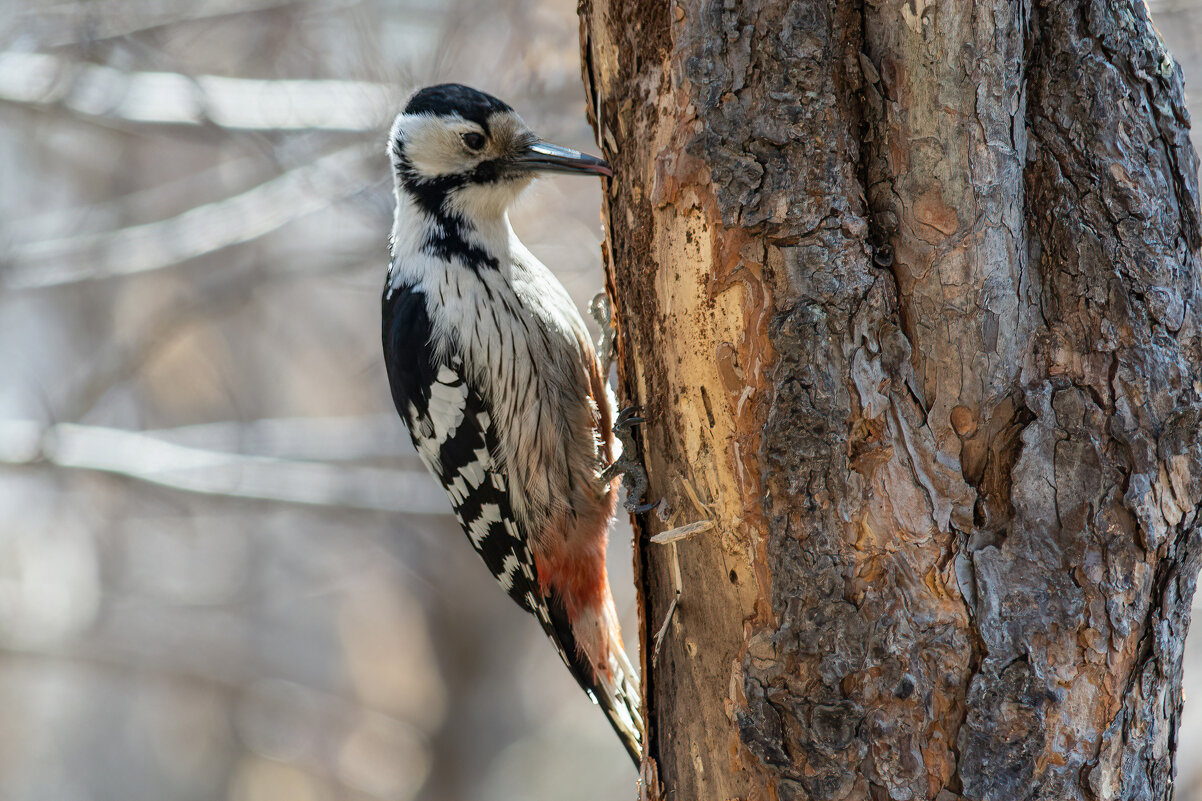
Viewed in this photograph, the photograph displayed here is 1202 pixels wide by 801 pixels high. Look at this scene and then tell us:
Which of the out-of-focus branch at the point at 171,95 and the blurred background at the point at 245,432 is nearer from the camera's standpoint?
the out-of-focus branch at the point at 171,95

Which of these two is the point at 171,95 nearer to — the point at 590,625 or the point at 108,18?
the point at 108,18

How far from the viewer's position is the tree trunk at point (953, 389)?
1659mm

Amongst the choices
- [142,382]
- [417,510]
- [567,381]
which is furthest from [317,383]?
[567,381]

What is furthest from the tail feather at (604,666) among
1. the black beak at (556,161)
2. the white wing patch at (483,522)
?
the black beak at (556,161)

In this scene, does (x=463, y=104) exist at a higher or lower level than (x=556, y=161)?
higher

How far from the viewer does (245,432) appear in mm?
5828

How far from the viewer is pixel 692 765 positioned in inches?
76.1

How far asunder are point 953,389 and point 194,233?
4.48m

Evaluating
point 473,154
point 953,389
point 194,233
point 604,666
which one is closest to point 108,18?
point 194,233

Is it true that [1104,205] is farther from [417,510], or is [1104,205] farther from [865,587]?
[417,510]

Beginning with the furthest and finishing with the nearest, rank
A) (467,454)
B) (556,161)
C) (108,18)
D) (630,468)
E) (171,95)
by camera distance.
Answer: (108,18) < (171,95) < (467,454) < (556,161) < (630,468)

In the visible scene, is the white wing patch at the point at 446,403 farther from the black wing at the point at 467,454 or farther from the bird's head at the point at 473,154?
the bird's head at the point at 473,154

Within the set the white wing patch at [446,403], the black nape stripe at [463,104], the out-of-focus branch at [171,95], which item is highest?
the out-of-focus branch at [171,95]

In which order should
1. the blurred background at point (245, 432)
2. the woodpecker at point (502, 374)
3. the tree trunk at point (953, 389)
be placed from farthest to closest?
the blurred background at point (245, 432) < the woodpecker at point (502, 374) < the tree trunk at point (953, 389)
